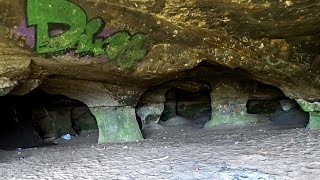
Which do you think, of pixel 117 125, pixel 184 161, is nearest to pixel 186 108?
pixel 117 125

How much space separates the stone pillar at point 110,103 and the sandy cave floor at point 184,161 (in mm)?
994

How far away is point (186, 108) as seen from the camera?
41.2 ft

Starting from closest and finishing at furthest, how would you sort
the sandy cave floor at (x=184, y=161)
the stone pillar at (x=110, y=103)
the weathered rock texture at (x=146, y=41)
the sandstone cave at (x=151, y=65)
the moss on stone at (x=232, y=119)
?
the sandy cave floor at (x=184, y=161), the sandstone cave at (x=151, y=65), the weathered rock texture at (x=146, y=41), the stone pillar at (x=110, y=103), the moss on stone at (x=232, y=119)

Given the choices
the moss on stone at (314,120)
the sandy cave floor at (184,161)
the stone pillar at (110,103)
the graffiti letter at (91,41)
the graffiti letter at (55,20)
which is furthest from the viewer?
the moss on stone at (314,120)

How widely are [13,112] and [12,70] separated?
16.2ft

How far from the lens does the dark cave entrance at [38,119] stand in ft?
33.6

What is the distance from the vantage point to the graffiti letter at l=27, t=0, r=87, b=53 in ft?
17.0

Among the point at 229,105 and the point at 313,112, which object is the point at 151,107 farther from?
the point at 313,112

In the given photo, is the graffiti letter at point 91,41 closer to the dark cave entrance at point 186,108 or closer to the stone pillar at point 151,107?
the stone pillar at point 151,107

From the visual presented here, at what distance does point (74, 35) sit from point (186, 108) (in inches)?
285

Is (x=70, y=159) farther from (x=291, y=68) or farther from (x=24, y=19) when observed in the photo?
(x=291, y=68)

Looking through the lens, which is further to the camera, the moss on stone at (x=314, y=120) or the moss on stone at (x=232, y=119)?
the moss on stone at (x=232, y=119)

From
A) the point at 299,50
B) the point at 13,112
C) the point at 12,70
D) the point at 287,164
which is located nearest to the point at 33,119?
the point at 13,112

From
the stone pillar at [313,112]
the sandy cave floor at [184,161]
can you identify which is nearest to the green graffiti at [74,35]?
the sandy cave floor at [184,161]
